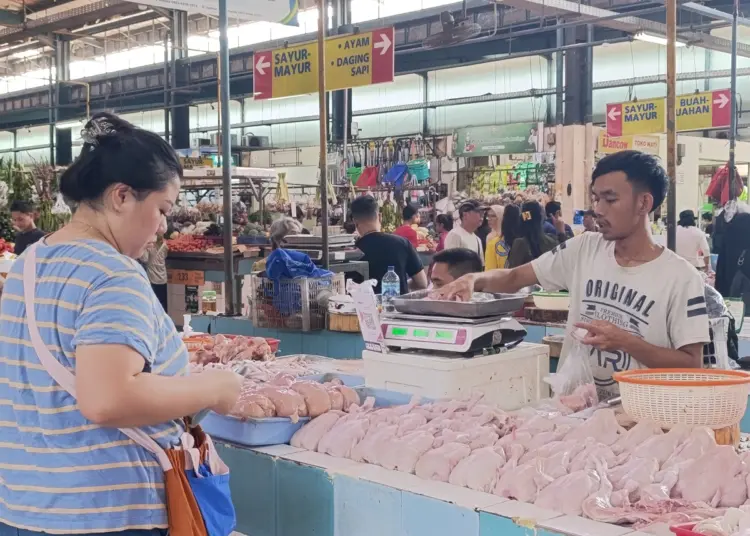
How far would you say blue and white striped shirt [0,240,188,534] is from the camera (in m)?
1.71

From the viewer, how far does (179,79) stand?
1989 centimetres

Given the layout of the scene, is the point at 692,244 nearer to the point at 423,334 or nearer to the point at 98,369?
the point at 423,334

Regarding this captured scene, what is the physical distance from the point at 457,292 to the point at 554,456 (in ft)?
3.40

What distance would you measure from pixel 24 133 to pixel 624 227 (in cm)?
3071

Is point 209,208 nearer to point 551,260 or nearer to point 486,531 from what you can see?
point 551,260

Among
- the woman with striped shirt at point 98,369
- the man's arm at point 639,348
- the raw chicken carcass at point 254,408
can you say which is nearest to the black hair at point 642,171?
the man's arm at point 639,348

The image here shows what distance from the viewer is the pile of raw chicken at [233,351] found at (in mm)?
4074

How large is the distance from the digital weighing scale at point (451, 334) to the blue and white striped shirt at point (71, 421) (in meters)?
1.38

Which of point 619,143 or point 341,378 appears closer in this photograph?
point 341,378

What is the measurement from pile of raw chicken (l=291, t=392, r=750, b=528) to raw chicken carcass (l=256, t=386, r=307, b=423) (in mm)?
58

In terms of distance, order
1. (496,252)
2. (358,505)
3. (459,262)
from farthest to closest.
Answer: (496,252) < (459,262) < (358,505)

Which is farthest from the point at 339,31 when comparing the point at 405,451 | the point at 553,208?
the point at 405,451

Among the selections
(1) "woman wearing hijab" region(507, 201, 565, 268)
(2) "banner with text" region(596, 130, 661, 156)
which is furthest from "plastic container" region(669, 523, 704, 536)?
(2) "banner with text" region(596, 130, 661, 156)

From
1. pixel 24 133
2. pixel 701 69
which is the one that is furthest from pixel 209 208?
pixel 24 133
